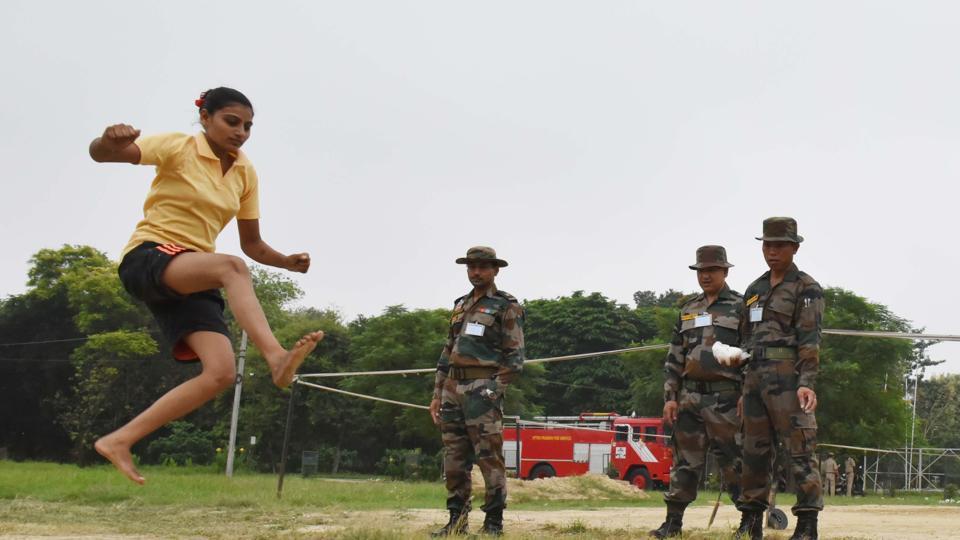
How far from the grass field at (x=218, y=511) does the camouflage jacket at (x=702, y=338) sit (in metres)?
1.13

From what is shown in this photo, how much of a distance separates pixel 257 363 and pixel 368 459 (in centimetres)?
680

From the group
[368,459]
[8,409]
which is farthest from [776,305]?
[8,409]

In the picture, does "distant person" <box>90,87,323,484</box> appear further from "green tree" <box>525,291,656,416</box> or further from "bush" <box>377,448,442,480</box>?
"green tree" <box>525,291,656,416</box>

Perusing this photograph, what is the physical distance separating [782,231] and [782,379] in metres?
0.98

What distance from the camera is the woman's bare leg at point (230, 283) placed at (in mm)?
4430

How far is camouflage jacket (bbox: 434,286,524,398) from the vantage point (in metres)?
7.94

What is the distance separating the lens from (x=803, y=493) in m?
6.82

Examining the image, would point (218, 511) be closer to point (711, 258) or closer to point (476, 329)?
point (476, 329)

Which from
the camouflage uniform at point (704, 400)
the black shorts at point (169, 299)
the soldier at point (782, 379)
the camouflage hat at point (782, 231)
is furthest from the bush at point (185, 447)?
the black shorts at point (169, 299)

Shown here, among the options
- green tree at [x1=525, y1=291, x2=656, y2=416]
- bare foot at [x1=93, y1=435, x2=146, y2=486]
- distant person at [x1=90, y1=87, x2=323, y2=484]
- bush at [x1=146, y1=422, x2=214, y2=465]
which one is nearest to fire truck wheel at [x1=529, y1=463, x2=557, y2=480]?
bush at [x1=146, y1=422, x2=214, y2=465]

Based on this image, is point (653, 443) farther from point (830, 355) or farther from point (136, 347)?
point (136, 347)

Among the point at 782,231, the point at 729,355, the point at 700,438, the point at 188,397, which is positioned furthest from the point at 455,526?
the point at 188,397

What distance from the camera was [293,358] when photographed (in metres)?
Result: 4.27

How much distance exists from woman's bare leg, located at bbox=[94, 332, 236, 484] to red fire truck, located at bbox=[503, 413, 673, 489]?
2731cm
